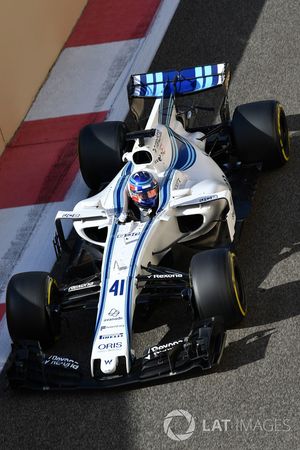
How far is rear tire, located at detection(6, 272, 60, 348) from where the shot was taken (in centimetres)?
809

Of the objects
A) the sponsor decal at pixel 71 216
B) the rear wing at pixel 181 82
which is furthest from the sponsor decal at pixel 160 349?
the rear wing at pixel 181 82

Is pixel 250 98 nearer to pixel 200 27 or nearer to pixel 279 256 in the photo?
pixel 200 27

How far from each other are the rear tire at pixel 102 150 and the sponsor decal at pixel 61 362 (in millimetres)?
2445

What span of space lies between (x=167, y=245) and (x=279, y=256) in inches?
37.3

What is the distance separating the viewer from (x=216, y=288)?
778cm

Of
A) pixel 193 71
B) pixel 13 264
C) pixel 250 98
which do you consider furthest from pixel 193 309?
pixel 250 98

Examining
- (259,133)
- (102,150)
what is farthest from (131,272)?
(259,133)

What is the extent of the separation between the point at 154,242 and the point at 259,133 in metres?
1.78

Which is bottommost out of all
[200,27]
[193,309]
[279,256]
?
[200,27]

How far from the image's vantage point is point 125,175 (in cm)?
896

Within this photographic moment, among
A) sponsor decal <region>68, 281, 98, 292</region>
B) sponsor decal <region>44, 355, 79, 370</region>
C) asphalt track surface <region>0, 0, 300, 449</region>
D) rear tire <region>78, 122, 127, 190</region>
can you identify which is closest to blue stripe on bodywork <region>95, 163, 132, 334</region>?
sponsor decal <region>68, 281, 98, 292</region>

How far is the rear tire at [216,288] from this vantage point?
306 inches

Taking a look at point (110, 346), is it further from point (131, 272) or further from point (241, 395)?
point (241, 395)

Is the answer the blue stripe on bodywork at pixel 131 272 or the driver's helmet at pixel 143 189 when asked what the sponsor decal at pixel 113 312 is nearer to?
the blue stripe on bodywork at pixel 131 272
